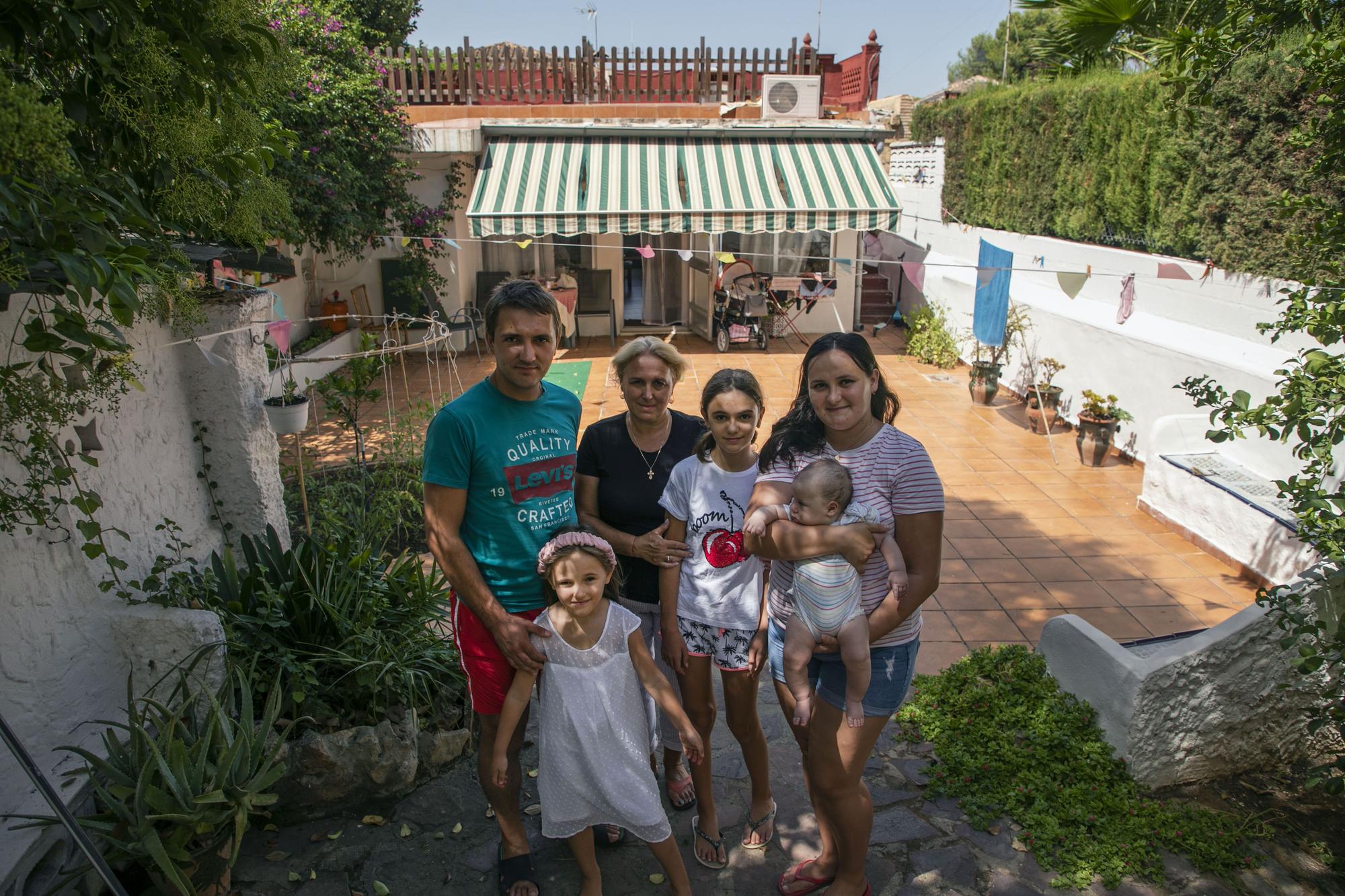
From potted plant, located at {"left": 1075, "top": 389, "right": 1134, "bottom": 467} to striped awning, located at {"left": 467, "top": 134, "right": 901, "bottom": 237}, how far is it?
14.6 feet

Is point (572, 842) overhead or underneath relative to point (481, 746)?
underneath

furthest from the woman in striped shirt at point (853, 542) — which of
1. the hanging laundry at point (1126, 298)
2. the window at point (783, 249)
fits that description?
the window at point (783, 249)

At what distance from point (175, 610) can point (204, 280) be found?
1.80 m

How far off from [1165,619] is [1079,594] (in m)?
0.49

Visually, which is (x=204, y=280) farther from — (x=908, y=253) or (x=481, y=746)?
(x=908, y=253)

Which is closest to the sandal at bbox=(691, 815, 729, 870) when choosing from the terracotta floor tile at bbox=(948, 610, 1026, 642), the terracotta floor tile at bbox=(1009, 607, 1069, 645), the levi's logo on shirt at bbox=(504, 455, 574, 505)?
the levi's logo on shirt at bbox=(504, 455, 574, 505)

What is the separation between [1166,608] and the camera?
5.15 meters

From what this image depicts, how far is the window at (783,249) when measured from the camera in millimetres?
13539

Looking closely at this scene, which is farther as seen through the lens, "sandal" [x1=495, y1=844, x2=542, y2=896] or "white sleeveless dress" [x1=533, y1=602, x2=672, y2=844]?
"sandal" [x1=495, y1=844, x2=542, y2=896]

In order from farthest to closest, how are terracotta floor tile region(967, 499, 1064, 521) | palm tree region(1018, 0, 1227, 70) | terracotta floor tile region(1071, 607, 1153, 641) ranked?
→ 1. terracotta floor tile region(967, 499, 1064, 521)
2. terracotta floor tile region(1071, 607, 1153, 641)
3. palm tree region(1018, 0, 1227, 70)

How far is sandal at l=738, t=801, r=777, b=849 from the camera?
10.1ft

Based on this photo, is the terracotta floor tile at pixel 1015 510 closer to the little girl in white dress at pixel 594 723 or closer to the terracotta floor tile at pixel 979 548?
the terracotta floor tile at pixel 979 548

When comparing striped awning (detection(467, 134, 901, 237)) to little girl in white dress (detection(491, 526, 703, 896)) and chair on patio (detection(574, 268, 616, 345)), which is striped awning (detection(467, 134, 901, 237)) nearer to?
chair on patio (detection(574, 268, 616, 345))

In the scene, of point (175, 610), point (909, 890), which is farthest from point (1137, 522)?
point (175, 610)
